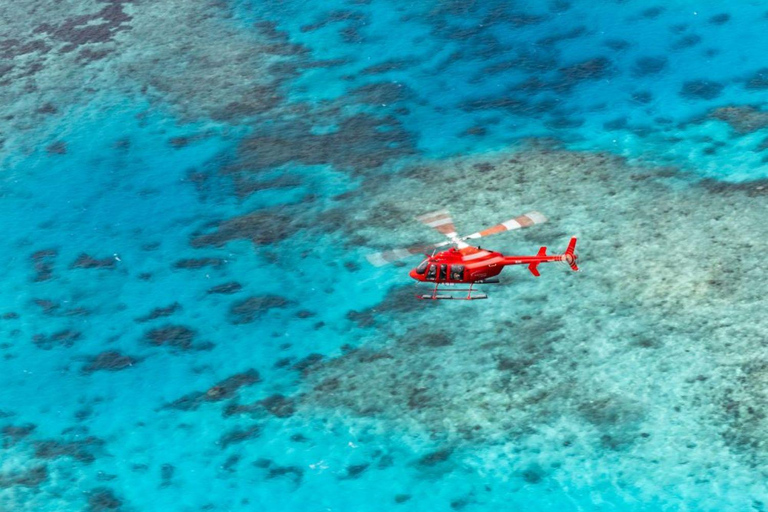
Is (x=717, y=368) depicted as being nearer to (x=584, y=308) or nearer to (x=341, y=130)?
(x=584, y=308)

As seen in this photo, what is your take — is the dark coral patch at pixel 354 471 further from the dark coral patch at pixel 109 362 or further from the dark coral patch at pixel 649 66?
the dark coral patch at pixel 649 66

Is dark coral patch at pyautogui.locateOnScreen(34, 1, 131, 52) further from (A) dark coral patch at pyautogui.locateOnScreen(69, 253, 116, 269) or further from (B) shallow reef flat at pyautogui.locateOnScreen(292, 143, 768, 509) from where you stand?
(B) shallow reef flat at pyautogui.locateOnScreen(292, 143, 768, 509)

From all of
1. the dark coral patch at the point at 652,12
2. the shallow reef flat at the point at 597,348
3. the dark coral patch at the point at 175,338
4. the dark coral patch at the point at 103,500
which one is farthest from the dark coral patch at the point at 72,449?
the dark coral patch at the point at 652,12

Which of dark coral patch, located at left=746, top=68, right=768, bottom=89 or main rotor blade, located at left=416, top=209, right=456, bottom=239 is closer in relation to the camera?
main rotor blade, located at left=416, top=209, right=456, bottom=239

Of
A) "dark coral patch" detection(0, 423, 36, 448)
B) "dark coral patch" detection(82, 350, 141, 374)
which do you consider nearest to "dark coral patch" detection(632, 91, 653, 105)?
"dark coral patch" detection(82, 350, 141, 374)

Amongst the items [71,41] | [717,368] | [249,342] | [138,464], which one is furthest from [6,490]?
[71,41]

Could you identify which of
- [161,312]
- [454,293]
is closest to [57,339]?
[161,312]
